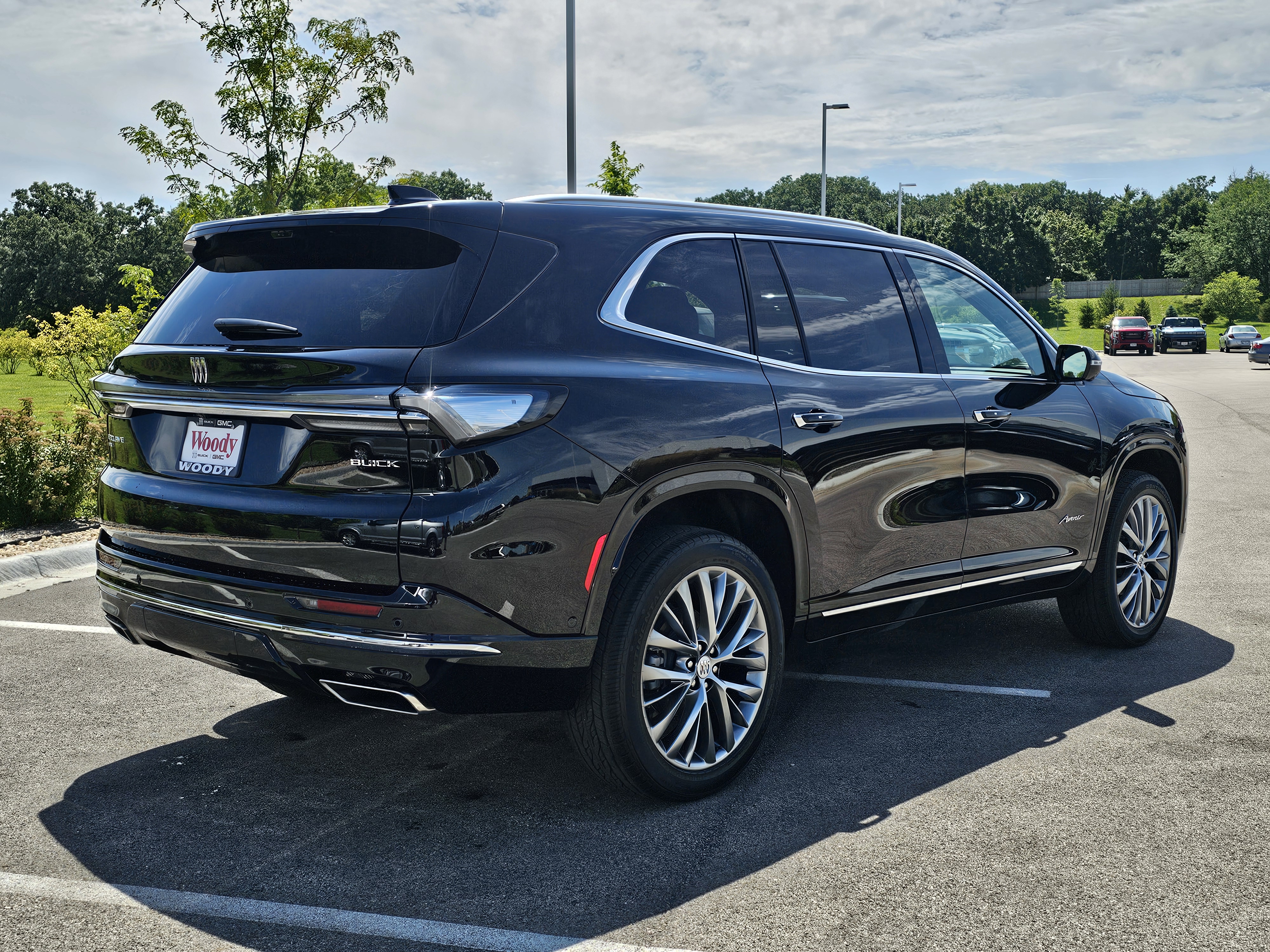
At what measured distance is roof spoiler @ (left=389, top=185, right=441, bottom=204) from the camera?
3680 millimetres

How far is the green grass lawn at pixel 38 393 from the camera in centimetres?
1988

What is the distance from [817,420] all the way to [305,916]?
231 centimetres

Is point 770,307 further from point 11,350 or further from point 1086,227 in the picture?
point 1086,227

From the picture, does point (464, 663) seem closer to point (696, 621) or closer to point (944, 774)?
point (696, 621)

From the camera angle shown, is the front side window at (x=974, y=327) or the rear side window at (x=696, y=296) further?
the front side window at (x=974, y=327)

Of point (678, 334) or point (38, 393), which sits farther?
point (38, 393)

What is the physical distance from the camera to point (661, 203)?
4.19 m

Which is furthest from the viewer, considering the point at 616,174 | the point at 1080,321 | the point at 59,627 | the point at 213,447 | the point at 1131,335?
the point at 1080,321

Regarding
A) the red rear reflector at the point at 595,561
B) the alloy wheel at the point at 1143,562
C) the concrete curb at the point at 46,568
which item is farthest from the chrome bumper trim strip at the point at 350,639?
the concrete curb at the point at 46,568

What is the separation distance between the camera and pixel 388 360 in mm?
3287

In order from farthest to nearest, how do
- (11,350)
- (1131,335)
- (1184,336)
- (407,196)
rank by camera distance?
(1184,336) < (1131,335) < (11,350) < (407,196)

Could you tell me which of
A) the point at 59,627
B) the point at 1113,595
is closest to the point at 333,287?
the point at 59,627

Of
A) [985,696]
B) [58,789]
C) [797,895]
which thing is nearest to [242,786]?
[58,789]

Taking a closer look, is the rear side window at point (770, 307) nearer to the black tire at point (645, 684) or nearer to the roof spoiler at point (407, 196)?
the black tire at point (645, 684)
